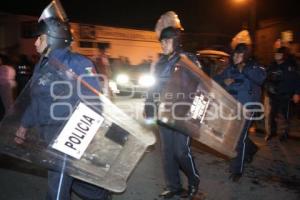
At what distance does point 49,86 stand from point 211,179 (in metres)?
2.77

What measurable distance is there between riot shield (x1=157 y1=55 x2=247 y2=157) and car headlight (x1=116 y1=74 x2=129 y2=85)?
9805 millimetres

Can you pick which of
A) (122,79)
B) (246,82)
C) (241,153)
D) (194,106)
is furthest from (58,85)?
(122,79)

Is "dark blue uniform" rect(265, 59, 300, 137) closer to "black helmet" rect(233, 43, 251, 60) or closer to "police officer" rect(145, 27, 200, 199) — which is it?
"black helmet" rect(233, 43, 251, 60)

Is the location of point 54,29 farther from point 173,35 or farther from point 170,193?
point 170,193

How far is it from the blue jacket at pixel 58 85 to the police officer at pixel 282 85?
494 cm

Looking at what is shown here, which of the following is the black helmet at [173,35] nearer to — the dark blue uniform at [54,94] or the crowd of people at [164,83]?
the crowd of people at [164,83]

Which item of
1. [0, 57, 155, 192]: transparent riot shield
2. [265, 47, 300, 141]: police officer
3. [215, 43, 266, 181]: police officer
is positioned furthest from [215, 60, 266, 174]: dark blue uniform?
[265, 47, 300, 141]: police officer

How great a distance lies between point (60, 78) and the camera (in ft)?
10.2

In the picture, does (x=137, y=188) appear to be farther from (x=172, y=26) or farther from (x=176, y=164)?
(x=172, y=26)

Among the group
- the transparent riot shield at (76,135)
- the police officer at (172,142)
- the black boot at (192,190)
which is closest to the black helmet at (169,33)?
the police officer at (172,142)

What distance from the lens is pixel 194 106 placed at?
3873mm

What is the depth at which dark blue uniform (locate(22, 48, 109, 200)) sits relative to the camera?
10.1 ft

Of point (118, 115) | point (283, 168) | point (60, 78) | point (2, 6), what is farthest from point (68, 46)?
point (2, 6)

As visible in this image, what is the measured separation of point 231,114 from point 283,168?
166 centimetres
